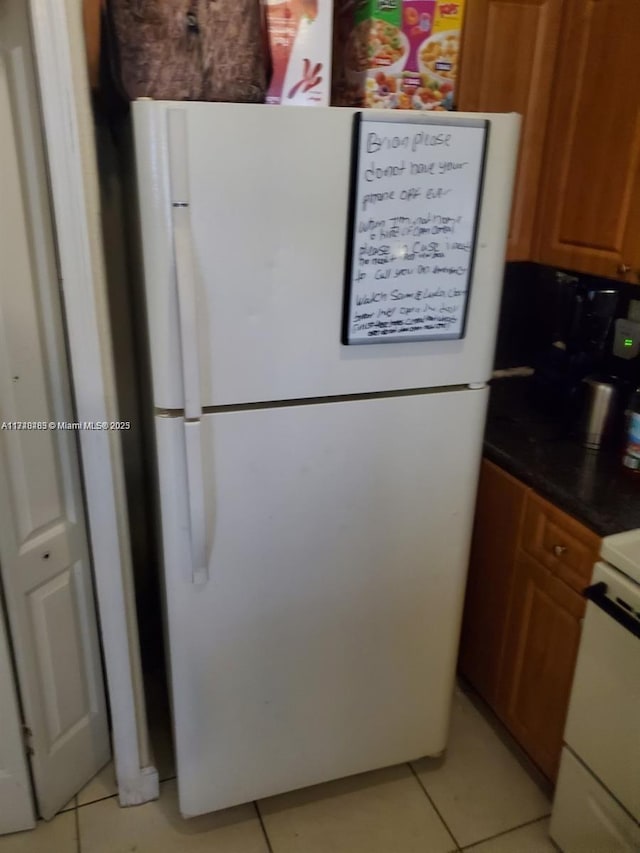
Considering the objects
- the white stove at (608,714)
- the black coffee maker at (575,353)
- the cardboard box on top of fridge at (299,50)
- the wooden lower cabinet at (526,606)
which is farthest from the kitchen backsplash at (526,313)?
the cardboard box on top of fridge at (299,50)

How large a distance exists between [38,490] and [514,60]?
1.56 m

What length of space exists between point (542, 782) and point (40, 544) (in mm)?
1465

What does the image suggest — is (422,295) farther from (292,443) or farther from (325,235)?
(292,443)

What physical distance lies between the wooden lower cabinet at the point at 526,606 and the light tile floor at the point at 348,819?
5.9 inches

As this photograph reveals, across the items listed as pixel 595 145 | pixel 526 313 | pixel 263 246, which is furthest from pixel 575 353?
pixel 263 246

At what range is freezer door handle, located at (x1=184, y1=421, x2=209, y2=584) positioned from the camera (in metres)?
1.31

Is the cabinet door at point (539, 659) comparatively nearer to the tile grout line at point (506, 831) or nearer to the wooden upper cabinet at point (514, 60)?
the tile grout line at point (506, 831)

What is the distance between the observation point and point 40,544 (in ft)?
A: 4.98

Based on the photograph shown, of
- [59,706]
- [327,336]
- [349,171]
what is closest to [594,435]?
[327,336]

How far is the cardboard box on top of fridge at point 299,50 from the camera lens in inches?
49.5

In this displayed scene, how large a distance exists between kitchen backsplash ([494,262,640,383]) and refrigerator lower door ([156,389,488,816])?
81cm

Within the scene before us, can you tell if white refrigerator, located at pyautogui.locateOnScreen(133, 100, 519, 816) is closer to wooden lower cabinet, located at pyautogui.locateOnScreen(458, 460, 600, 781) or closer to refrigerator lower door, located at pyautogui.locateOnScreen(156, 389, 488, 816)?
refrigerator lower door, located at pyautogui.locateOnScreen(156, 389, 488, 816)

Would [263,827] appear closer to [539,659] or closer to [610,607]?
[539,659]

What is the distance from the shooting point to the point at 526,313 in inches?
89.0
